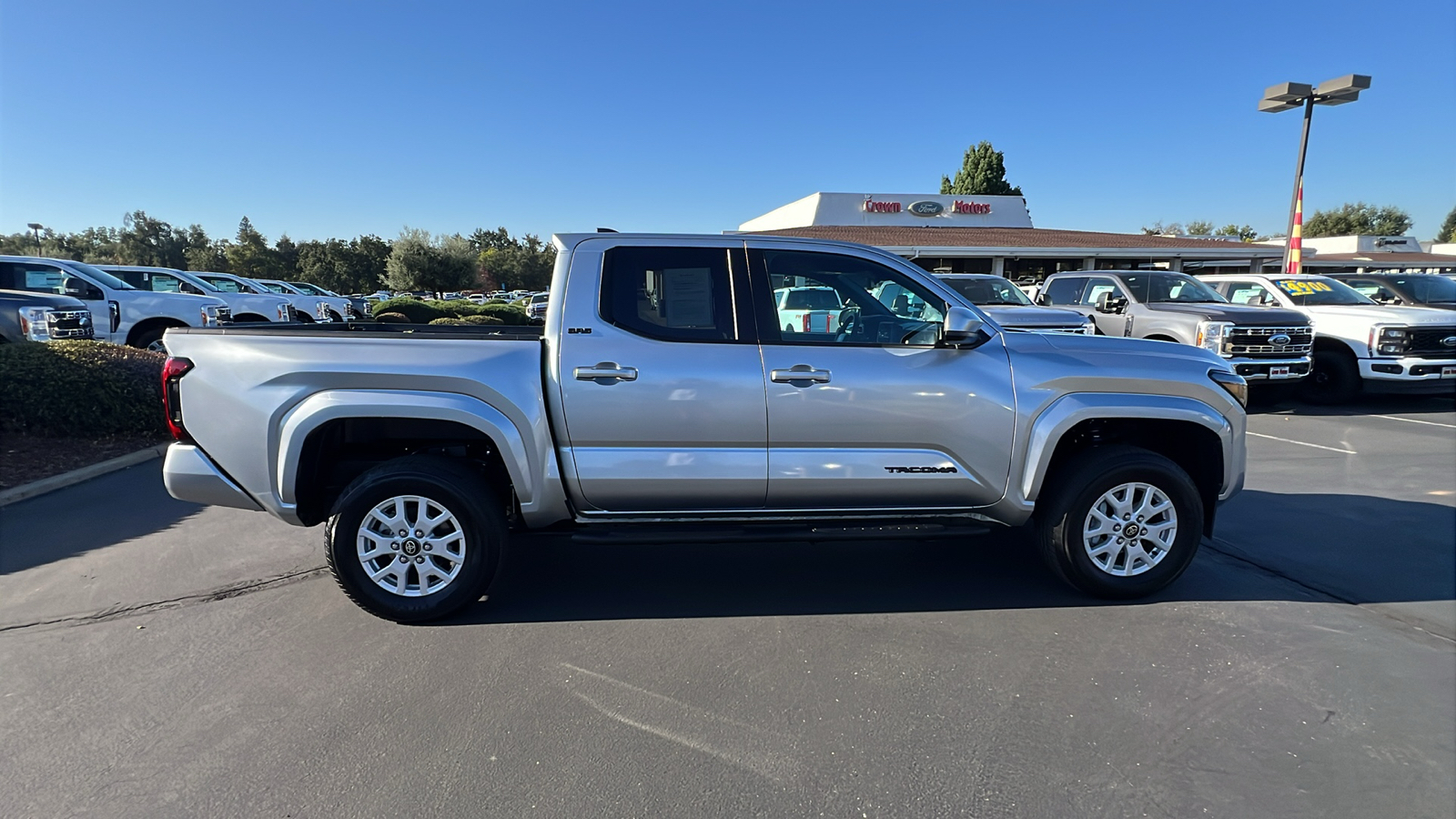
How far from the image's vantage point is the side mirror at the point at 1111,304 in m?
10.7

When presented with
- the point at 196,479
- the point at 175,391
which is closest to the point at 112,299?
the point at 175,391

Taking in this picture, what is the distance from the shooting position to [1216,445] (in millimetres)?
3992

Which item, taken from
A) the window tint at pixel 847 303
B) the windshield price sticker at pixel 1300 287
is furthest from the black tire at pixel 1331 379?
the window tint at pixel 847 303

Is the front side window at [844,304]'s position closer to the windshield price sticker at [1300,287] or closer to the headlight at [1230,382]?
the headlight at [1230,382]

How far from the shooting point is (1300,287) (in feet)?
36.7

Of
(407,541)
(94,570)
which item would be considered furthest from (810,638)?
(94,570)

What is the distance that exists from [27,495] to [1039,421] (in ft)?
24.3

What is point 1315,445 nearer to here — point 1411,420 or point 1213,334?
point 1213,334

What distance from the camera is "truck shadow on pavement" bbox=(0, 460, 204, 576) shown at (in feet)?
15.4

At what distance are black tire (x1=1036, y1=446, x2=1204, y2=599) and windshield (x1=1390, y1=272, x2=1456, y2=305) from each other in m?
11.6

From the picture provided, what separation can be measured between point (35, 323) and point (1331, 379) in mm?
17736

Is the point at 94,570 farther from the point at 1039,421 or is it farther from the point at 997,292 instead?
the point at 997,292

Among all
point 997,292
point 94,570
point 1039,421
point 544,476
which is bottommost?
point 94,570

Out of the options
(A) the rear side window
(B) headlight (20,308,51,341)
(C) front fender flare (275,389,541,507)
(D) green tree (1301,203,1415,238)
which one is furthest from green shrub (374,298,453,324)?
(D) green tree (1301,203,1415,238)
